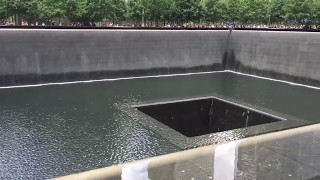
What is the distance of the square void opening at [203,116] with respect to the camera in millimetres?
8047

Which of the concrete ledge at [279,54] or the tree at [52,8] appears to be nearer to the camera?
the concrete ledge at [279,54]

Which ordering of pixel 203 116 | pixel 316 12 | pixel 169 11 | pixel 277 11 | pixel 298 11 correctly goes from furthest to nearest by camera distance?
1. pixel 277 11
2. pixel 316 12
3. pixel 298 11
4. pixel 169 11
5. pixel 203 116

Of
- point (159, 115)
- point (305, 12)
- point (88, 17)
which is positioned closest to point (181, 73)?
point (159, 115)

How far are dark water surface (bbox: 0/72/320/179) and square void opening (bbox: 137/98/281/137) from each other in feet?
2.27

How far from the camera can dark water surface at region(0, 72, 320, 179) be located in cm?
581

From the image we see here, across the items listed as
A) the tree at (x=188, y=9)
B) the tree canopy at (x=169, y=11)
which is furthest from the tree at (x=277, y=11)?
the tree at (x=188, y=9)

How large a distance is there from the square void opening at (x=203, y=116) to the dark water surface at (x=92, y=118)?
692mm

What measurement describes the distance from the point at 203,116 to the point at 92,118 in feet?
8.92

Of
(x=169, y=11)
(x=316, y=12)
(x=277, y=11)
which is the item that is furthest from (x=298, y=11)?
(x=169, y=11)

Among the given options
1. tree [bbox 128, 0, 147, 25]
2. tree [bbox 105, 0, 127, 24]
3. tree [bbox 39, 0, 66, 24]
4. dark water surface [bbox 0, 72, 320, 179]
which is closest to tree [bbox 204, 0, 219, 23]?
tree [bbox 128, 0, 147, 25]

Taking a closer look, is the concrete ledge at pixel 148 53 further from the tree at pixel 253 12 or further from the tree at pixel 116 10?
the tree at pixel 253 12

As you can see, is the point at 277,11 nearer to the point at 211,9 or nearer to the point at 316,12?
the point at 316,12

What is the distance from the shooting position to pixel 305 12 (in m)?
35.2

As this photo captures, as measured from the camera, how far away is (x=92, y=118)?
8.35m
